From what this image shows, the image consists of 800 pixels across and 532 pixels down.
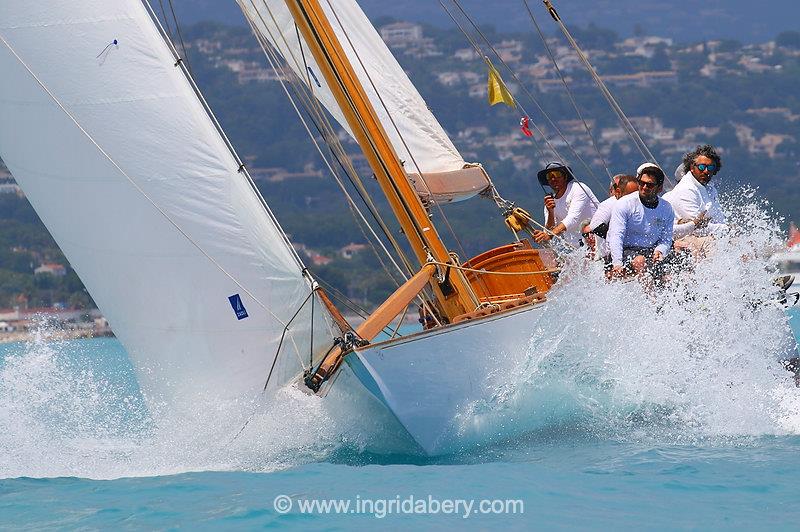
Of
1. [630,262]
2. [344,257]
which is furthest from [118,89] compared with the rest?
[344,257]

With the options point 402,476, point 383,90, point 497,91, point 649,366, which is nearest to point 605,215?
Result: point 649,366

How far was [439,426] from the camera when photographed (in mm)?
7895

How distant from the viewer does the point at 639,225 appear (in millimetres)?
8484

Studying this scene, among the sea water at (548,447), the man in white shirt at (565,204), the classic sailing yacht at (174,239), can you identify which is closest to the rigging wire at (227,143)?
the classic sailing yacht at (174,239)

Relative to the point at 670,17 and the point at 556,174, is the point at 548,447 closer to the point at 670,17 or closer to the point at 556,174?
the point at 556,174

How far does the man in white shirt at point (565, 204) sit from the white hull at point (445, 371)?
5.49 feet

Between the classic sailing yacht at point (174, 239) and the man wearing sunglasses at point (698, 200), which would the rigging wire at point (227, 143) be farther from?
the man wearing sunglasses at point (698, 200)

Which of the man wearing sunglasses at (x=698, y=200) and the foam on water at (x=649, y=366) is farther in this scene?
the man wearing sunglasses at (x=698, y=200)

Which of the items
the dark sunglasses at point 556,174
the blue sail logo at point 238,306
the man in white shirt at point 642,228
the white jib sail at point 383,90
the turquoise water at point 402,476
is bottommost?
the turquoise water at point 402,476

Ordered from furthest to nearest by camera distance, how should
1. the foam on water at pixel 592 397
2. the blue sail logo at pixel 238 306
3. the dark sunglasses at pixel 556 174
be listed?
1. the dark sunglasses at pixel 556 174
2. the foam on water at pixel 592 397
3. the blue sail logo at pixel 238 306

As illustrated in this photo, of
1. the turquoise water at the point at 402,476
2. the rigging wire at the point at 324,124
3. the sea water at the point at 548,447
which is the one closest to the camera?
the turquoise water at the point at 402,476

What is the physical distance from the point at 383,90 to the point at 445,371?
8.50ft

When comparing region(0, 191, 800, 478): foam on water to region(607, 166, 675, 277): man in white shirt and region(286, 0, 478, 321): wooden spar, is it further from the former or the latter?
region(286, 0, 478, 321): wooden spar

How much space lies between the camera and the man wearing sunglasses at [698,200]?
9008 millimetres
